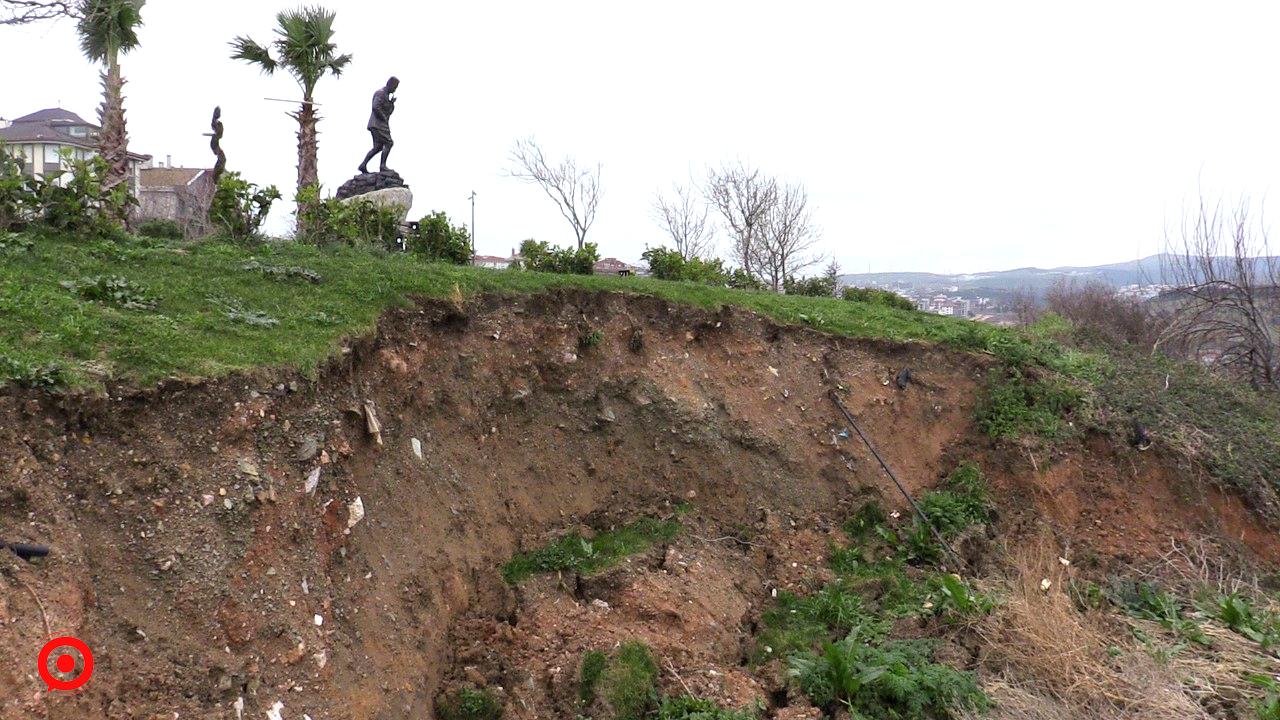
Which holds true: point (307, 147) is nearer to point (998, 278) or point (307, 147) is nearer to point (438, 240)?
point (438, 240)

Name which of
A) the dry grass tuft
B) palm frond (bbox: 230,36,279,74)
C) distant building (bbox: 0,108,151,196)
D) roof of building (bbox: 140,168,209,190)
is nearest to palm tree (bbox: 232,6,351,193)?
palm frond (bbox: 230,36,279,74)

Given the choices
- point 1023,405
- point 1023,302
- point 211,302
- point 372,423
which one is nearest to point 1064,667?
point 1023,405

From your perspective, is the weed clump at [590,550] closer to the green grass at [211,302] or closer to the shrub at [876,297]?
the green grass at [211,302]

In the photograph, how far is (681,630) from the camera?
7.16m

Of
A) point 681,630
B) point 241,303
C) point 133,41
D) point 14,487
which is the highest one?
point 133,41

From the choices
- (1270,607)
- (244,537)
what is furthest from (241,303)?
(1270,607)

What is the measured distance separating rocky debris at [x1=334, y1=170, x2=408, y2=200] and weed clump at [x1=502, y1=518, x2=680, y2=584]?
691 centimetres

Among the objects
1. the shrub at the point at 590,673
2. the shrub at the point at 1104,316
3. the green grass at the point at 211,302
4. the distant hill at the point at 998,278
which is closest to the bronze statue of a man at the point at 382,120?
the green grass at the point at 211,302

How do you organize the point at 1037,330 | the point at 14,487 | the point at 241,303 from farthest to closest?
the point at 1037,330, the point at 241,303, the point at 14,487

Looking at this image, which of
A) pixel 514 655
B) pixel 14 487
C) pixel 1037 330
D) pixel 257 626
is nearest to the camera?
pixel 14 487

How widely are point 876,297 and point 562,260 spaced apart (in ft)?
20.1

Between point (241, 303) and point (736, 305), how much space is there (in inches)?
225

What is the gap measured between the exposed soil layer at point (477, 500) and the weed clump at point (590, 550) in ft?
0.44

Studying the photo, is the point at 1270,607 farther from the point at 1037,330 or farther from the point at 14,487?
the point at 14,487
